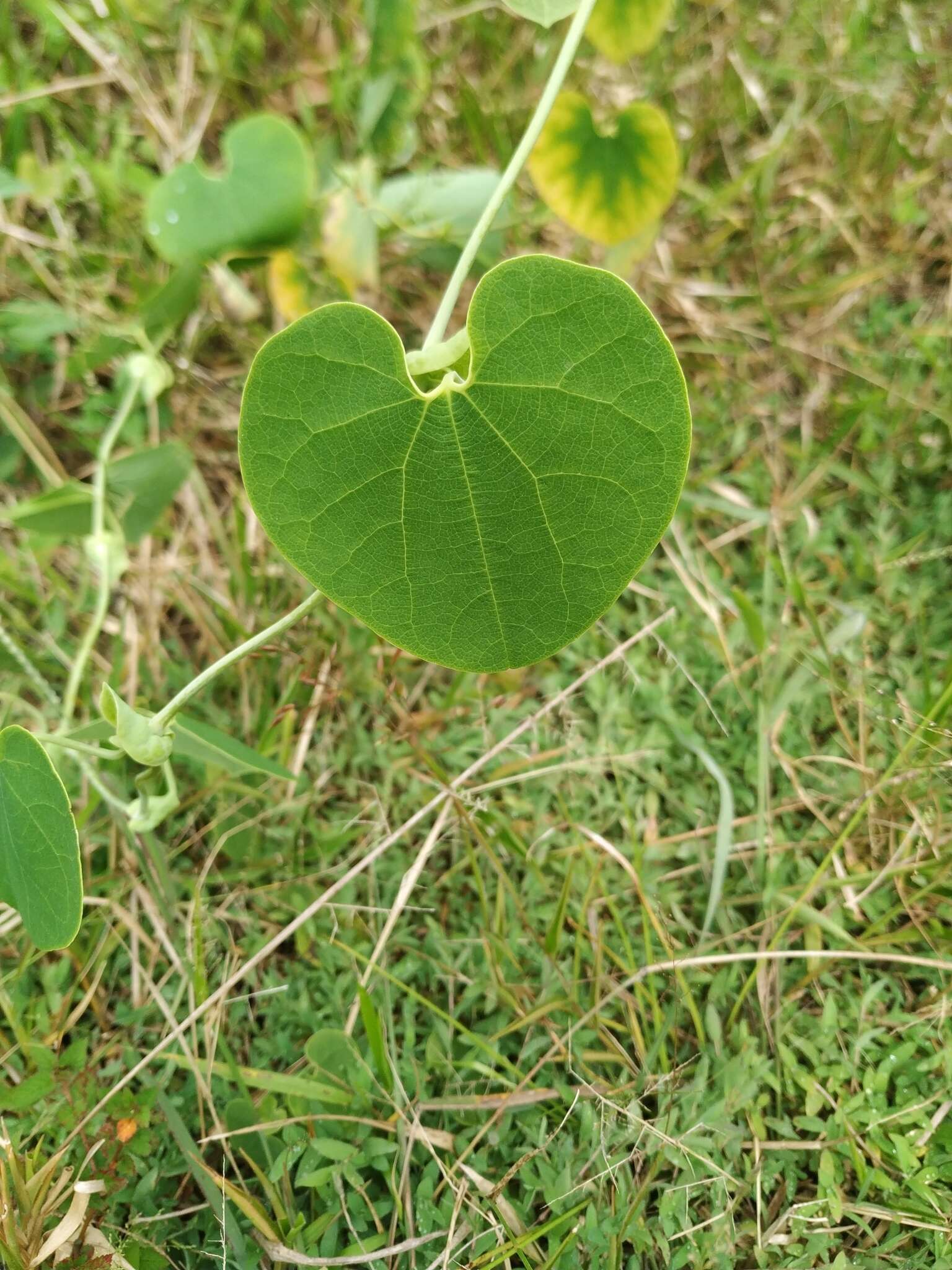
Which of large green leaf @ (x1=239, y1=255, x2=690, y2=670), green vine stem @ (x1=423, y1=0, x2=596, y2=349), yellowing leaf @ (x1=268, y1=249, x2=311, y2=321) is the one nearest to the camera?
large green leaf @ (x1=239, y1=255, x2=690, y2=670)

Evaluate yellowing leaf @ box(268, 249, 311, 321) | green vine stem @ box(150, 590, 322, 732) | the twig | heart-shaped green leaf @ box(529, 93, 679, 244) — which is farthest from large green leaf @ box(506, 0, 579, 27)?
the twig

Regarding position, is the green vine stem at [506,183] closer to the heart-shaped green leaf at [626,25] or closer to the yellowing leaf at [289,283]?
the heart-shaped green leaf at [626,25]

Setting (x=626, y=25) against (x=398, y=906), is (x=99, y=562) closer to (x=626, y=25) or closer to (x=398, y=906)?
(x=398, y=906)

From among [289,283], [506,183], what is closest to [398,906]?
[506,183]

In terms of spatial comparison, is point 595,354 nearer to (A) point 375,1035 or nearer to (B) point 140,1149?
(A) point 375,1035

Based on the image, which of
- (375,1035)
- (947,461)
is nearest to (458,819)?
(375,1035)

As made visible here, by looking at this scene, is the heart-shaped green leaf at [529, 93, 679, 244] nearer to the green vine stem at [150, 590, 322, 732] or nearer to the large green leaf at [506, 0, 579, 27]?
the large green leaf at [506, 0, 579, 27]
